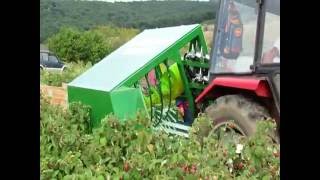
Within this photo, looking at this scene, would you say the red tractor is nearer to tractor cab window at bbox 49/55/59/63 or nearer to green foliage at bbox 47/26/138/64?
green foliage at bbox 47/26/138/64

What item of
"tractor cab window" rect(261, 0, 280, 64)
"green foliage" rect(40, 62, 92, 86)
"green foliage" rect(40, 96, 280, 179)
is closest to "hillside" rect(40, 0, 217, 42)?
"tractor cab window" rect(261, 0, 280, 64)

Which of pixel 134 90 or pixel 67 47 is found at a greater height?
pixel 67 47

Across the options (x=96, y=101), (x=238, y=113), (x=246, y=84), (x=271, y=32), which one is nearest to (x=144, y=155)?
(x=238, y=113)

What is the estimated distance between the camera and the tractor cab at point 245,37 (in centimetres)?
272

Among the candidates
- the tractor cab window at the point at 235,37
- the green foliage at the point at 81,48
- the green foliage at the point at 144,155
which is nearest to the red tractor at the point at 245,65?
the tractor cab window at the point at 235,37

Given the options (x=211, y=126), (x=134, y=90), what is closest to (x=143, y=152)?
(x=211, y=126)

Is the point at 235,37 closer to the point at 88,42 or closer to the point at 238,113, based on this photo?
the point at 238,113

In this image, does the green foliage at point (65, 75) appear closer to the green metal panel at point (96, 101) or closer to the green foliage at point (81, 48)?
the green foliage at point (81, 48)

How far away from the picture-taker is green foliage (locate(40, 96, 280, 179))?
184 cm

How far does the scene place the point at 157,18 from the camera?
3240mm
